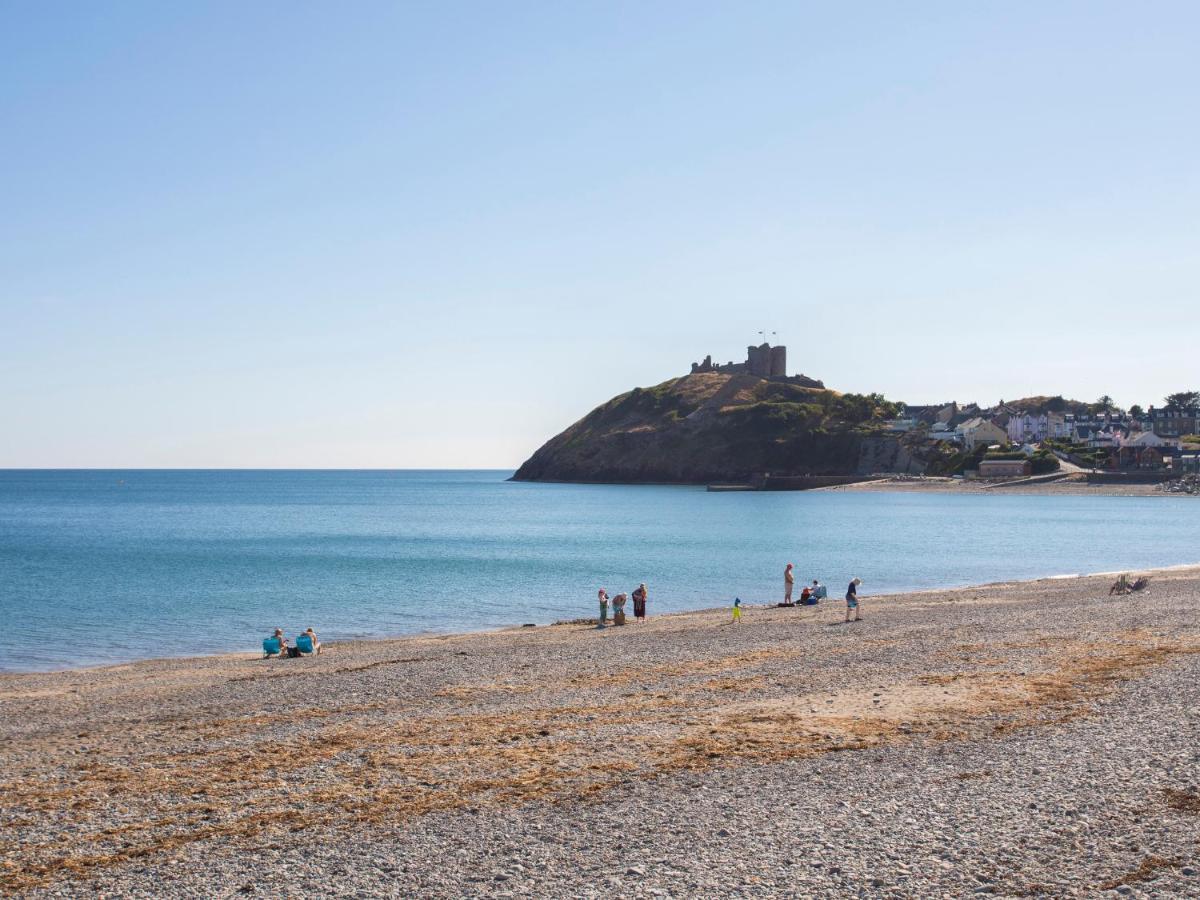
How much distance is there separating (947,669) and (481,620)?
903 inches

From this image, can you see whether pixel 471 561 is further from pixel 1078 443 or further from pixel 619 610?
pixel 1078 443

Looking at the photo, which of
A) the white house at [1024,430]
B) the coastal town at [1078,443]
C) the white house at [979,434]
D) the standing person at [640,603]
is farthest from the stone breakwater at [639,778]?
the white house at [1024,430]

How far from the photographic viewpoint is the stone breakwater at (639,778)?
9805 mm

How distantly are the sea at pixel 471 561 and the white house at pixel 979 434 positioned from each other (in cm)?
4812

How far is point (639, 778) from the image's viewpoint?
1295 centimetres

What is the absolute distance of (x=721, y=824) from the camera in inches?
435

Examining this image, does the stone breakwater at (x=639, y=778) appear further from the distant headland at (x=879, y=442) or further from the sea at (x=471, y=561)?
the distant headland at (x=879, y=442)

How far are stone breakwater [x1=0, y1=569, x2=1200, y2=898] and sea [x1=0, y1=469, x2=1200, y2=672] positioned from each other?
16653 mm

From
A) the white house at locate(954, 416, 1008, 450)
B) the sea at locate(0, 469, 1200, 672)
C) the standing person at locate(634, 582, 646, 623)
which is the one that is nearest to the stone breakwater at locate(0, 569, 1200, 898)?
the standing person at locate(634, 582, 646, 623)

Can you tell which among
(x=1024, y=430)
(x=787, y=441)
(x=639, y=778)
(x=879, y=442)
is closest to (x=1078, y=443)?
(x=1024, y=430)

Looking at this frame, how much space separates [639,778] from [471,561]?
52.7 metres

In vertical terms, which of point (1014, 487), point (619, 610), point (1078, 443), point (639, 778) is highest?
point (1078, 443)

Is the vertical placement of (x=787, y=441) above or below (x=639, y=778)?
above

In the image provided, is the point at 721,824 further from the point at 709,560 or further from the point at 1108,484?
the point at 1108,484
